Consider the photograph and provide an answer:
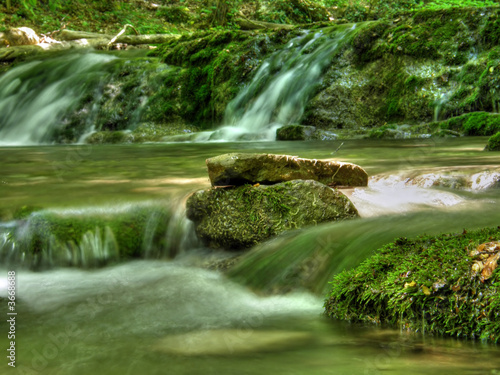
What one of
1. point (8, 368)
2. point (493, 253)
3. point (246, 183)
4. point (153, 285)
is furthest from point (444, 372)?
point (246, 183)

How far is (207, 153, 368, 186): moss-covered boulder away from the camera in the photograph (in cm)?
424

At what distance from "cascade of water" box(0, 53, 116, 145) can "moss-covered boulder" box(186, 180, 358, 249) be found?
1064cm

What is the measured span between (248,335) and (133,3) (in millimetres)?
25724

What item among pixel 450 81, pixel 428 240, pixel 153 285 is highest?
pixel 450 81

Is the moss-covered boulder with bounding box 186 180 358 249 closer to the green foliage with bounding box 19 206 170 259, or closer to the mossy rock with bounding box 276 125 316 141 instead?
the green foliage with bounding box 19 206 170 259

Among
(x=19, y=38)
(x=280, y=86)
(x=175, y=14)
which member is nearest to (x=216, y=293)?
(x=280, y=86)

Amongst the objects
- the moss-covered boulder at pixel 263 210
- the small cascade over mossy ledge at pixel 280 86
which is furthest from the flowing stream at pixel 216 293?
the small cascade over mossy ledge at pixel 280 86

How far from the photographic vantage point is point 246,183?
4316mm

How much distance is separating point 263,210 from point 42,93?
41.2 ft

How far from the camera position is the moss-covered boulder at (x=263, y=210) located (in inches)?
160

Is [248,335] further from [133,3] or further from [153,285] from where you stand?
[133,3]

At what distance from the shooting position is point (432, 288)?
2.43 metres

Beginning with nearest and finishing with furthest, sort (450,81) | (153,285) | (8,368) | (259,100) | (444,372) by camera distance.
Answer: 1. (444,372)
2. (8,368)
3. (153,285)
4. (450,81)
5. (259,100)

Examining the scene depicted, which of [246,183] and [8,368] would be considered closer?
[8,368]
